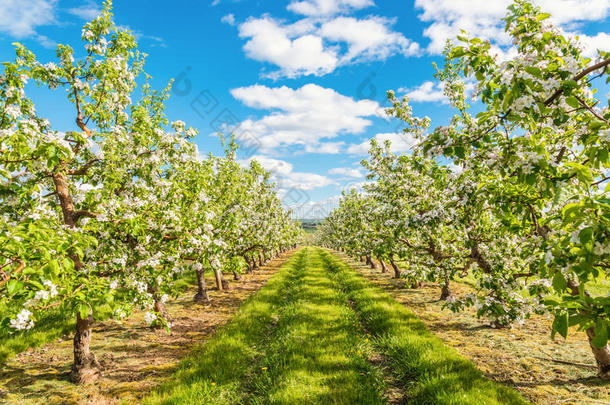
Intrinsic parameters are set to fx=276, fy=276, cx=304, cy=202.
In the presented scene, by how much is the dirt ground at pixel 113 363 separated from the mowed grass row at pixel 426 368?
698cm

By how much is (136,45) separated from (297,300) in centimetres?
1346

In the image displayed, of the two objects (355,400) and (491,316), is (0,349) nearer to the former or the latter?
(355,400)

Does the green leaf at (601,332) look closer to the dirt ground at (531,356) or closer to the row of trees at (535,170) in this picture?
the row of trees at (535,170)

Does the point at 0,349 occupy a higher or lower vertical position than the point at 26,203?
lower

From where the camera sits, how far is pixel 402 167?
12.7m

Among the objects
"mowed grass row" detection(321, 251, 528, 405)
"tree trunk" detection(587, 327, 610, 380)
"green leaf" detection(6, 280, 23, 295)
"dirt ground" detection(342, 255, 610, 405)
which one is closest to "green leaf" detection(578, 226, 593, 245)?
"mowed grass row" detection(321, 251, 528, 405)

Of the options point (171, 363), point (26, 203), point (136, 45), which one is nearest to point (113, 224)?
point (26, 203)

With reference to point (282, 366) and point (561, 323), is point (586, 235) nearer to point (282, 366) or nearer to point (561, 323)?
point (561, 323)

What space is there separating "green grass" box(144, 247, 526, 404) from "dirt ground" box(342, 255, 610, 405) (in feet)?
3.57

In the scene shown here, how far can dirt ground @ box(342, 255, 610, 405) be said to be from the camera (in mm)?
6711

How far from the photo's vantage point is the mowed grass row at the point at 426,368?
6191mm

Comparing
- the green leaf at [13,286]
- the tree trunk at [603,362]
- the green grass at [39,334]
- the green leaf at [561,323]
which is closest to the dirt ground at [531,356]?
the tree trunk at [603,362]

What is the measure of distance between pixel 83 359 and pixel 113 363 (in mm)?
1134

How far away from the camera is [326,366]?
7863 mm
